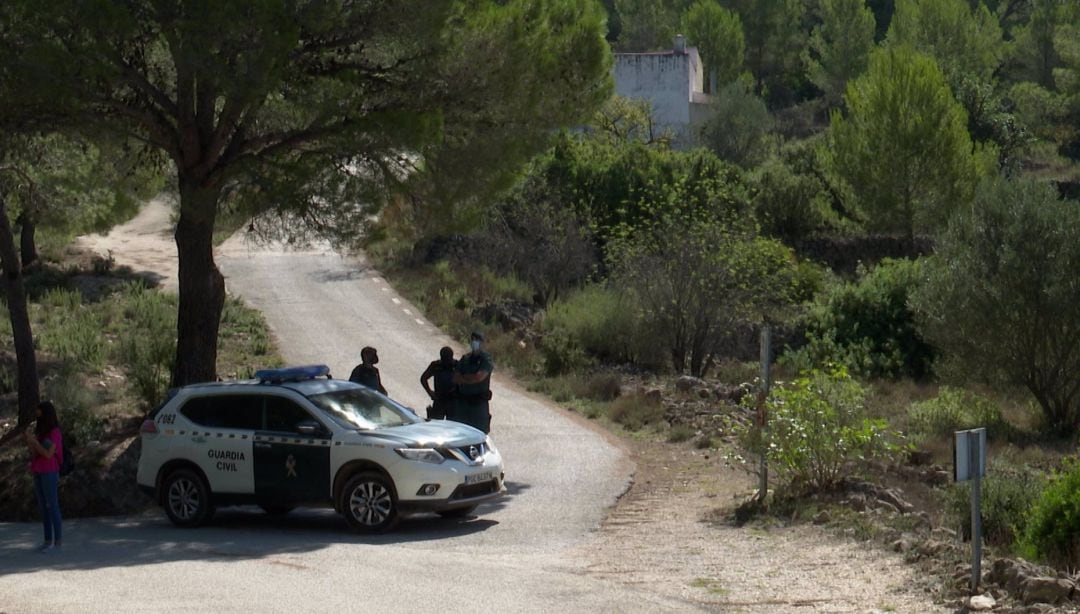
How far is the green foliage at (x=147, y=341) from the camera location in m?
20.9

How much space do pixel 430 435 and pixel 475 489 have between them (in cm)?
77

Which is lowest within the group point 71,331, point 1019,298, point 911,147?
point 71,331

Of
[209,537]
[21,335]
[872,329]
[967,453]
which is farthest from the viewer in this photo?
[872,329]

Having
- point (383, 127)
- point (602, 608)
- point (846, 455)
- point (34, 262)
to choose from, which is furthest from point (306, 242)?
point (34, 262)

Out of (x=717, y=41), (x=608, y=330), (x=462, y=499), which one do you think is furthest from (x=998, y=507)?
(x=717, y=41)

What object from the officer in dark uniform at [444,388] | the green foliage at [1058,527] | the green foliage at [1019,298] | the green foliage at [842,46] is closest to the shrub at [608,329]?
the green foliage at [1019,298]

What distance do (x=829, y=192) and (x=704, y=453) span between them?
37962 millimetres

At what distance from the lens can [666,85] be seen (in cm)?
6694

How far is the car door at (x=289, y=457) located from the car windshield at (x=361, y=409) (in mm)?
259

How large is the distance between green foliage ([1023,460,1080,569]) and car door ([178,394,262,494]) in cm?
811

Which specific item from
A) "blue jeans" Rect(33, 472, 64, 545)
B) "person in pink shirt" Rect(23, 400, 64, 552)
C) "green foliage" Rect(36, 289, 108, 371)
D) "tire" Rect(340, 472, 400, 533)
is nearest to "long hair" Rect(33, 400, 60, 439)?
"person in pink shirt" Rect(23, 400, 64, 552)

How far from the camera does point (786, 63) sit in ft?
307

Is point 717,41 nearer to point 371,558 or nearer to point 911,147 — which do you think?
point 911,147

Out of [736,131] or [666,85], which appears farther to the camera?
[666,85]
